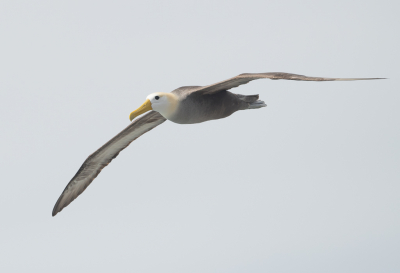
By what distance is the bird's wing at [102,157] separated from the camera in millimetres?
16359

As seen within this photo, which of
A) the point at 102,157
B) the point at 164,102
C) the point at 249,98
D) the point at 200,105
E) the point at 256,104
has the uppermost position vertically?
the point at 164,102

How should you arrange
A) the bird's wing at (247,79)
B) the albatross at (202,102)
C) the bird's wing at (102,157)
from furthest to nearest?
the bird's wing at (102,157), the albatross at (202,102), the bird's wing at (247,79)

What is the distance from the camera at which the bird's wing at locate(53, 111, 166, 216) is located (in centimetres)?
1636

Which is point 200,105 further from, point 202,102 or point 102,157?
point 102,157

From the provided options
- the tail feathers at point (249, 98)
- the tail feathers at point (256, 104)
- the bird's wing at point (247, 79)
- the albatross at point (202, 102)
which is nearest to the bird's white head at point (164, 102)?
the albatross at point (202, 102)

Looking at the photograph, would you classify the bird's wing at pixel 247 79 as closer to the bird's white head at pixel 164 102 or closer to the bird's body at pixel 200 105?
the bird's body at pixel 200 105

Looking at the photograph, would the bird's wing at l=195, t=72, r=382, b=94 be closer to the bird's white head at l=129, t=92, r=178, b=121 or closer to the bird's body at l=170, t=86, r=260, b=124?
the bird's body at l=170, t=86, r=260, b=124

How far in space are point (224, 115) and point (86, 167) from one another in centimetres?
477

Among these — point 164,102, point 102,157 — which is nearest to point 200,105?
point 164,102

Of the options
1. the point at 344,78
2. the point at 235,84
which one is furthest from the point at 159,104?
the point at 344,78

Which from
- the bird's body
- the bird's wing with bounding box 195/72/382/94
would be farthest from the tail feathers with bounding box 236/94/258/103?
the bird's wing with bounding box 195/72/382/94

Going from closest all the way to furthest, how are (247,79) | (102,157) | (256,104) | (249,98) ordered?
1. (247,79)
2. (249,98)
3. (256,104)
4. (102,157)

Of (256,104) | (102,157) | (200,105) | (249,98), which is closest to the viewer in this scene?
(200,105)

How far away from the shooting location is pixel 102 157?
56.2 feet
